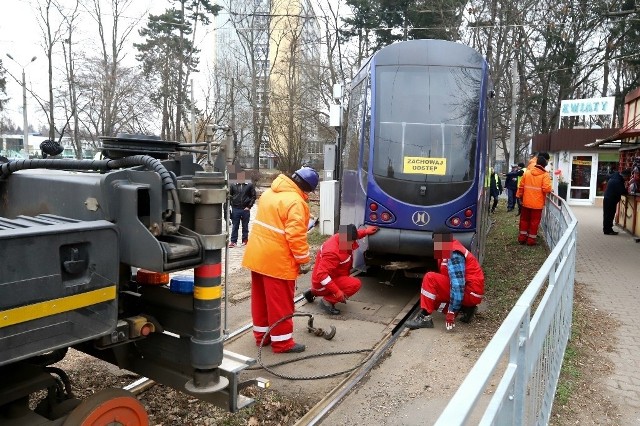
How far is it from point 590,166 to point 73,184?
83.0 feet

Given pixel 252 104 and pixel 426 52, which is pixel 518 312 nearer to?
pixel 426 52

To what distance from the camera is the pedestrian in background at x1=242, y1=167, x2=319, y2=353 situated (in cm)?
511

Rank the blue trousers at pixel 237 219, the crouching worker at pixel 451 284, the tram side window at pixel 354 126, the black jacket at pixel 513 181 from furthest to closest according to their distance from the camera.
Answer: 1. the black jacket at pixel 513 181
2. the blue trousers at pixel 237 219
3. the tram side window at pixel 354 126
4. the crouching worker at pixel 451 284

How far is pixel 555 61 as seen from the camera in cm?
3212

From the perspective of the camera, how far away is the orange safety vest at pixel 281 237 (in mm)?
5094

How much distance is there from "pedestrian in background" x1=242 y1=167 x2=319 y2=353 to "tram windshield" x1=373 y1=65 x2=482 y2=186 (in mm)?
2157

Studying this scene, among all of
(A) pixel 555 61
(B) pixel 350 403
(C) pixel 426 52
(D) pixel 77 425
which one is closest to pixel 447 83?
(C) pixel 426 52

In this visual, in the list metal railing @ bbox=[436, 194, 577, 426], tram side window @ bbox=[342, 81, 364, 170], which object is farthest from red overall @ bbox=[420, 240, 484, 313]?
tram side window @ bbox=[342, 81, 364, 170]

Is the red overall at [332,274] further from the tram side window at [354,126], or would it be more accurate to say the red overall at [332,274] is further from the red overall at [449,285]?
the tram side window at [354,126]

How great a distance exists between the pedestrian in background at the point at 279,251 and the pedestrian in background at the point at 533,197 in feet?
24.5

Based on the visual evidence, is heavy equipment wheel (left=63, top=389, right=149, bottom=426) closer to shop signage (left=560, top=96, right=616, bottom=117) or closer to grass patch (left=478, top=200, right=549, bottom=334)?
grass patch (left=478, top=200, right=549, bottom=334)

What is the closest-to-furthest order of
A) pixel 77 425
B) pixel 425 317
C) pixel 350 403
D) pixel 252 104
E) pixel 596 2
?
pixel 77 425 < pixel 350 403 < pixel 425 317 < pixel 596 2 < pixel 252 104

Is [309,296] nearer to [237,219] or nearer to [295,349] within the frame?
[295,349]

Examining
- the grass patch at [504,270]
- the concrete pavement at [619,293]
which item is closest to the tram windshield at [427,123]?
the grass patch at [504,270]
